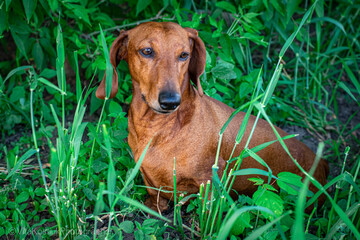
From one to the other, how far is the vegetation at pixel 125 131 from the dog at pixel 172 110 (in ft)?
0.58

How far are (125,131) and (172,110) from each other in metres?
0.63

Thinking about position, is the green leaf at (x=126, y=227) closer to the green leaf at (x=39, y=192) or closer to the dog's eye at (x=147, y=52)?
the green leaf at (x=39, y=192)

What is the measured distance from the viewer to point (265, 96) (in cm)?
161

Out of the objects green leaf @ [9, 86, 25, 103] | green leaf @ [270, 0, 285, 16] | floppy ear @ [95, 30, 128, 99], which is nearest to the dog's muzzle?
floppy ear @ [95, 30, 128, 99]

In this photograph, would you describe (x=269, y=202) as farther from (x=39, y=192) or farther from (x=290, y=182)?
(x=39, y=192)

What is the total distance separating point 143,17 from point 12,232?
208cm

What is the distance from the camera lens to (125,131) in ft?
7.81

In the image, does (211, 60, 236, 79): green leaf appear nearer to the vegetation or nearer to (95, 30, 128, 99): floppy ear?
the vegetation

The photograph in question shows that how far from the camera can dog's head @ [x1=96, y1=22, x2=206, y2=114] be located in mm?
1831

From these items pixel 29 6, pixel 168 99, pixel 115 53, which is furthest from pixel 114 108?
pixel 168 99

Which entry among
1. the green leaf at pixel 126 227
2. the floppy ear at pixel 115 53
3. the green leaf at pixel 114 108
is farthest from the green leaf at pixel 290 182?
the green leaf at pixel 114 108

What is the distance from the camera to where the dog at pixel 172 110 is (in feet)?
6.28

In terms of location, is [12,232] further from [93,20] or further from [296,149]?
[296,149]

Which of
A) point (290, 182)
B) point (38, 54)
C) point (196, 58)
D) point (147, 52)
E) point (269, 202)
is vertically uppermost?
point (147, 52)
